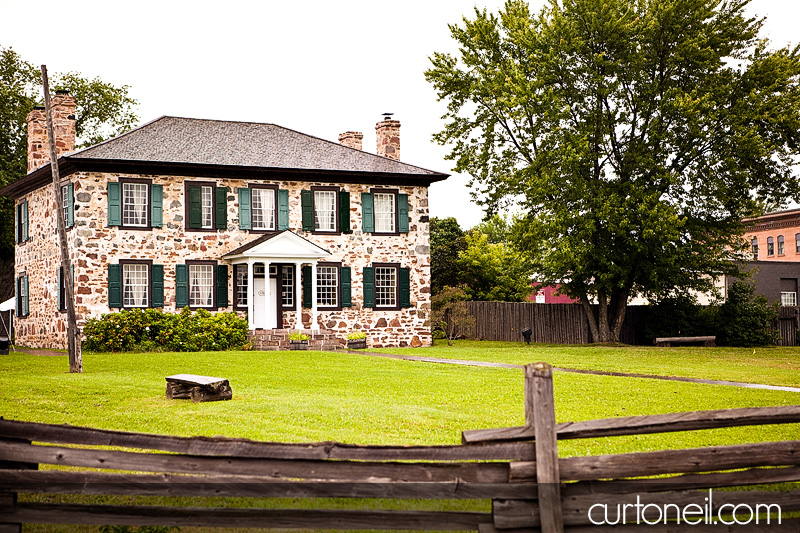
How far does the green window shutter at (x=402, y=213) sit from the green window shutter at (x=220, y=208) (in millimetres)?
6138

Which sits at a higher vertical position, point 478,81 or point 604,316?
point 478,81

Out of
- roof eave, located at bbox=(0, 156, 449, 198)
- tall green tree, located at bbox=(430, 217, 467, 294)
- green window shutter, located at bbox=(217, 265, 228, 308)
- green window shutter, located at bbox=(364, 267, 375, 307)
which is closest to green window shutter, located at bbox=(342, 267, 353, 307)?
green window shutter, located at bbox=(364, 267, 375, 307)

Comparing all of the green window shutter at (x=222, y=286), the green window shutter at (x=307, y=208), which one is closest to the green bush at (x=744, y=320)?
the green window shutter at (x=307, y=208)

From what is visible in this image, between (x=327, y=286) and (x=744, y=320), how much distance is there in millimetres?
16153

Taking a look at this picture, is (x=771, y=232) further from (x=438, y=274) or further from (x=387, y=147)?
(x=387, y=147)

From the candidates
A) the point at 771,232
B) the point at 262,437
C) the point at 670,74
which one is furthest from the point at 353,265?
the point at 771,232

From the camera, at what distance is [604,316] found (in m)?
33.0

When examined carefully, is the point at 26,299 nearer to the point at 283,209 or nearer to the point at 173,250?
the point at 173,250

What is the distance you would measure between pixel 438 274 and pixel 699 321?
39.4 ft

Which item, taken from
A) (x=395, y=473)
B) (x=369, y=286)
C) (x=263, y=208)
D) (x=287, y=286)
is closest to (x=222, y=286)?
(x=287, y=286)

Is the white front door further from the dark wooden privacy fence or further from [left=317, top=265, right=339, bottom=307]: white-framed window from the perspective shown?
the dark wooden privacy fence

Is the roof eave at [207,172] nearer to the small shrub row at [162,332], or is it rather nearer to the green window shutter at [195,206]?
the green window shutter at [195,206]

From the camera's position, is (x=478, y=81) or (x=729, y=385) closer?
(x=729, y=385)

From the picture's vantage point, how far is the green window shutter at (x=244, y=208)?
2894 cm
